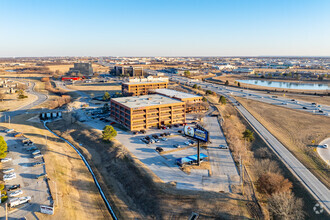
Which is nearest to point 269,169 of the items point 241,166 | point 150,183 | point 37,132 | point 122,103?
point 241,166

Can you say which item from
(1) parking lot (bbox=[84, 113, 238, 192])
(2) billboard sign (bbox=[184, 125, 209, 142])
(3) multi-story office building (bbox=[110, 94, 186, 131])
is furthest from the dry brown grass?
(2) billboard sign (bbox=[184, 125, 209, 142])

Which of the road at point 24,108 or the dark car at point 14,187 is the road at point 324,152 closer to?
the dark car at point 14,187

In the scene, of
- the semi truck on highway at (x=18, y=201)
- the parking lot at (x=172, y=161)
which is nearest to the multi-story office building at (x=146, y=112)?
the parking lot at (x=172, y=161)

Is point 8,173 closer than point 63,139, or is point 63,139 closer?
point 8,173

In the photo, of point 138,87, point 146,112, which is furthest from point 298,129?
point 138,87

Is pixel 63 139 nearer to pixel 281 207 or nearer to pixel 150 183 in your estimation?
pixel 150 183

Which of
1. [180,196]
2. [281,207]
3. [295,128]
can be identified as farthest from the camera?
[295,128]
